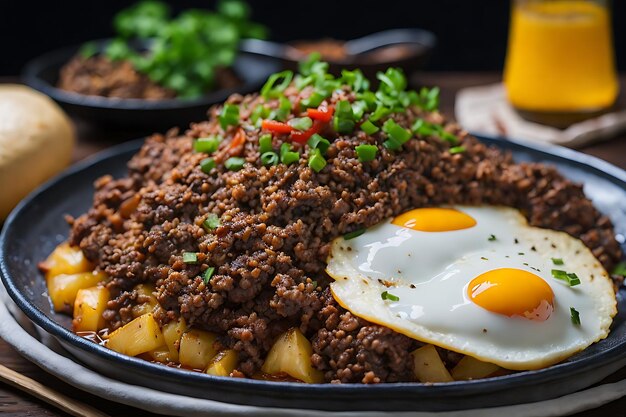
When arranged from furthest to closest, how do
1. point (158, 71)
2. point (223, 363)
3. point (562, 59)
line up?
point (158, 71)
point (562, 59)
point (223, 363)

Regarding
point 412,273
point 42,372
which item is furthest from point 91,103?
point 412,273

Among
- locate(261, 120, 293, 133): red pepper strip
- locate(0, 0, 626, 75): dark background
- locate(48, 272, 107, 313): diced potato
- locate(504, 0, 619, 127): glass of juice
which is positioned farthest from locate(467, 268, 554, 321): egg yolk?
locate(0, 0, 626, 75): dark background

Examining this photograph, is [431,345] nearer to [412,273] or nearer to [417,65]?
[412,273]

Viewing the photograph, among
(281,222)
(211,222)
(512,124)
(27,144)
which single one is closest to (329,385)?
(281,222)

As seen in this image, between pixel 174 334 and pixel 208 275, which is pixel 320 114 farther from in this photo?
pixel 174 334

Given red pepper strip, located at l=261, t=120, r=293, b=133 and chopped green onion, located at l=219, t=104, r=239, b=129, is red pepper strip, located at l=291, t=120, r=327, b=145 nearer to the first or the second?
red pepper strip, located at l=261, t=120, r=293, b=133
